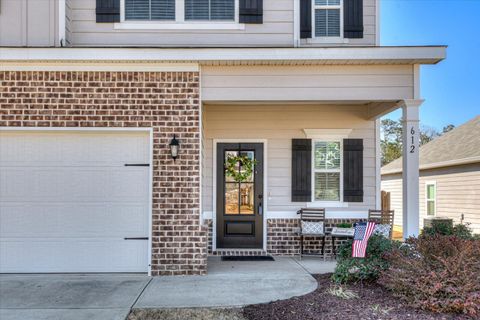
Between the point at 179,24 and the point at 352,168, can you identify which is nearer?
the point at 179,24

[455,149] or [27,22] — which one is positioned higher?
[27,22]

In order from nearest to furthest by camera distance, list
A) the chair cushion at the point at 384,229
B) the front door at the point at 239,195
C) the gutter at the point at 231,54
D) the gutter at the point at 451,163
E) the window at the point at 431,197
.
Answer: the gutter at the point at 231,54 → the chair cushion at the point at 384,229 → the front door at the point at 239,195 → the gutter at the point at 451,163 → the window at the point at 431,197

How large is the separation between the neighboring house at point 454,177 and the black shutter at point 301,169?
5072 millimetres

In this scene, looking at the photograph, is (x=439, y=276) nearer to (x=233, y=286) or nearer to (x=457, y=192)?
(x=233, y=286)

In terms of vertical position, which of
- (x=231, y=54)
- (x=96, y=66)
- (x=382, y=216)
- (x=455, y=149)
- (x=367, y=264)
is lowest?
(x=367, y=264)

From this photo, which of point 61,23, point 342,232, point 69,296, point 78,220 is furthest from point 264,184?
point 61,23

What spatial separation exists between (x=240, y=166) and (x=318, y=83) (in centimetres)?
241

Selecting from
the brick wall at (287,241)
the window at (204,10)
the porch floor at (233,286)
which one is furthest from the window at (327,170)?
the window at (204,10)

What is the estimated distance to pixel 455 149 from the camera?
13.2m

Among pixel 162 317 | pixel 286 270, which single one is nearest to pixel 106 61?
pixel 162 317

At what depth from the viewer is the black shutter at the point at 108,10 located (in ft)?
20.9

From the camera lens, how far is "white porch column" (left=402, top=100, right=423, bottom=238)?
5.95 meters

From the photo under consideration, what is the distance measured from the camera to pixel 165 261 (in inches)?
233

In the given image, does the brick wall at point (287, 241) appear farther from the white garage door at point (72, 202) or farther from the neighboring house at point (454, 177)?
the neighboring house at point (454, 177)
